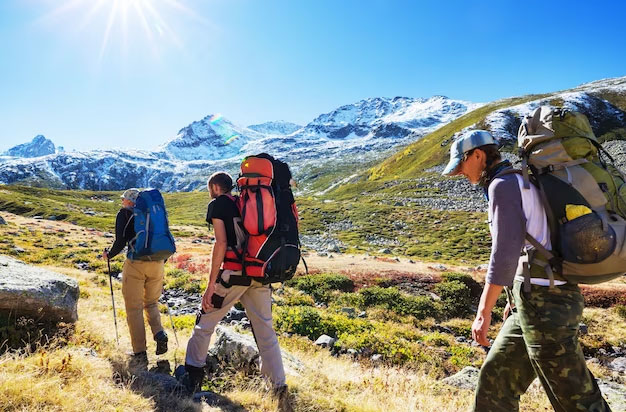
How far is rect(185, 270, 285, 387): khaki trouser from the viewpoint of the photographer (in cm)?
486

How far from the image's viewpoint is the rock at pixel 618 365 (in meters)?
10.1

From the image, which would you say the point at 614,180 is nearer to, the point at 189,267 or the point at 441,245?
the point at 189,267

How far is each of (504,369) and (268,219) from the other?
10.0 feet

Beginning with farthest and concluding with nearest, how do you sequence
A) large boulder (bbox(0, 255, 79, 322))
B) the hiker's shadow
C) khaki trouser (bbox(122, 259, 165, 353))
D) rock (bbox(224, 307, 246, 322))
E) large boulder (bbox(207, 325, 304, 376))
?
1. rock (bbox(224, 307, 246, 322))
2. khaki trouser (bbox(122, 259, 165, 353))
3. large boulder (bbox(207, 325, 304, 376))
4. large boulder (bbox(0, 255, 79, 322))
5. the hiker's shadow

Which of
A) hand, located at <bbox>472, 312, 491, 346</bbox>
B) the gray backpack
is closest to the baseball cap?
the gray backpack

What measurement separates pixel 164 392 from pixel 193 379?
426mm

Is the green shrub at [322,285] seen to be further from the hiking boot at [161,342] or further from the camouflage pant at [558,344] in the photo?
the camouflage pant at [558,344]

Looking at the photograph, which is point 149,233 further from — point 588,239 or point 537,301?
point 588,239

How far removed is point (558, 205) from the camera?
2.83 m

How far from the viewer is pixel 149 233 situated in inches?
241

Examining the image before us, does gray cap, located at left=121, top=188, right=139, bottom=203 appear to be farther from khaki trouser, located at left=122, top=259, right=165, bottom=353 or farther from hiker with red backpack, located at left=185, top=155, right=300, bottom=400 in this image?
hiker with red backpack, located at left=185, top=155, right=300, bottom=400

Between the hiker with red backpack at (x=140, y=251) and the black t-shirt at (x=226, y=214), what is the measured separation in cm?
192

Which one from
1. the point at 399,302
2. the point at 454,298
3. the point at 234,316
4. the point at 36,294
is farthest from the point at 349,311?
the point at 36,294

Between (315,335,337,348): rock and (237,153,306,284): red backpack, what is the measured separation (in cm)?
523
